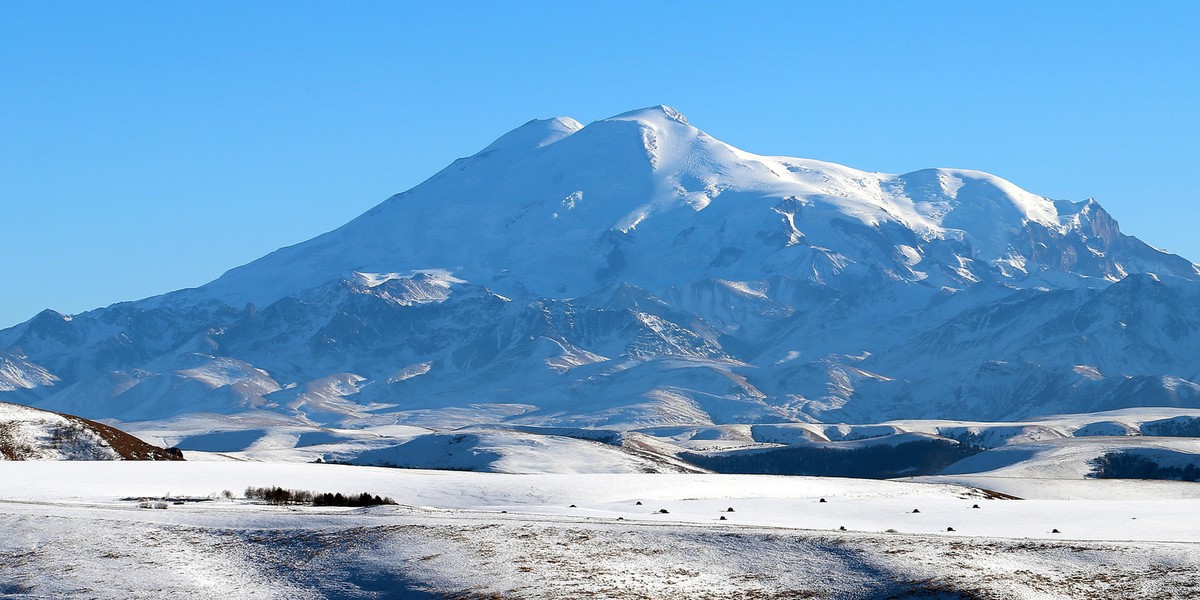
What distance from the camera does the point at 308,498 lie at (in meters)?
70.3

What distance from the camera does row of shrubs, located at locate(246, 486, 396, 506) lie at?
64375 millimetres

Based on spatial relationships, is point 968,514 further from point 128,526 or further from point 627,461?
A: point 627,461

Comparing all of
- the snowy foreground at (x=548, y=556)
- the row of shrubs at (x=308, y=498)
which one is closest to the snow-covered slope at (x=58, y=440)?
the row of shrubs at (x=308, y=498)

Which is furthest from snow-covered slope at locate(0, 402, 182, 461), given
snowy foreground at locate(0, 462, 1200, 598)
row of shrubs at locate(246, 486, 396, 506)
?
snowy foreground at locate(0, 462, 1200, 598)

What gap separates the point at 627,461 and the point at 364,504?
12194 centimetres

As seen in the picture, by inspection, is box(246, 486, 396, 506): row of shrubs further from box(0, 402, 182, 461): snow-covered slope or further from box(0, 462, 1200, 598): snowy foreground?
box(0, 402, 182, 461): snow-covered slope

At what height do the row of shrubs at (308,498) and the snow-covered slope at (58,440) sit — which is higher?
the snow-covered slope at (58,440)

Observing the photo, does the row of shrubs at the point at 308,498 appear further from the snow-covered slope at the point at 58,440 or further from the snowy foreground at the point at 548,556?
the snow-covered slope at the point at 58,440

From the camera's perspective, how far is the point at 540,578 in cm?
4544

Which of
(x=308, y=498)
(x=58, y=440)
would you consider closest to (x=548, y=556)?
(x=308, y=498)

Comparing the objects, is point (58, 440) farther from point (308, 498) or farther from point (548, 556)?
point (548, 556)

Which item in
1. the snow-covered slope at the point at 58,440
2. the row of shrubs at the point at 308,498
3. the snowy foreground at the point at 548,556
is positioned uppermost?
the snow-covered slope at the point at 58,440

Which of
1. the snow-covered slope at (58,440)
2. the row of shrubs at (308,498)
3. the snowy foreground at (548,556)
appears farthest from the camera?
the snow-covered slope at (58,440)

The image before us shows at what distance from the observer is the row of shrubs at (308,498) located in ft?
211
